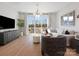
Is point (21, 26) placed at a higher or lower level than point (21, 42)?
higher

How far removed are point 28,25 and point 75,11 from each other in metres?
1.61

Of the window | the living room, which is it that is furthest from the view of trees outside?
the window

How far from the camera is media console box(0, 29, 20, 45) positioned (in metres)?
5.18

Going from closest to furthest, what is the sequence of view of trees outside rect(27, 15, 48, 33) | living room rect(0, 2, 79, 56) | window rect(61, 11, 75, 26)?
living room rect(0, 2, 79, 56) < window rect(61, 11, 75, 26) < view of trees outside rect(27, 15, 48, 33)

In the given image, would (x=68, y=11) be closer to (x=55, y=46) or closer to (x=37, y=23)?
(x=37, y=23)

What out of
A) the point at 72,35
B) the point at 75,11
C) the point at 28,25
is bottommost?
the point at 72,35

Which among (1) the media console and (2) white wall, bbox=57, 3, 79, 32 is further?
(1) the media console

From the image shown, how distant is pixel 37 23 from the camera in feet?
14.7

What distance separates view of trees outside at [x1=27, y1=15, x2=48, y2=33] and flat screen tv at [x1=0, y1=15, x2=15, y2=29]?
0.77 meters

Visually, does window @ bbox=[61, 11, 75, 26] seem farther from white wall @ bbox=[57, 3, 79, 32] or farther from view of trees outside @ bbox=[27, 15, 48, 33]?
view of trees outside @ bbox=[27, 15, 48, 33]

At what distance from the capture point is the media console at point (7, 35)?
5180mm

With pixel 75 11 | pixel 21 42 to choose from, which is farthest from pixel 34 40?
pixel 75 11

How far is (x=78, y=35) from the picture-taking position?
4094 mm

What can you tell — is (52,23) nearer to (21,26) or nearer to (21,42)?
(21,26)
